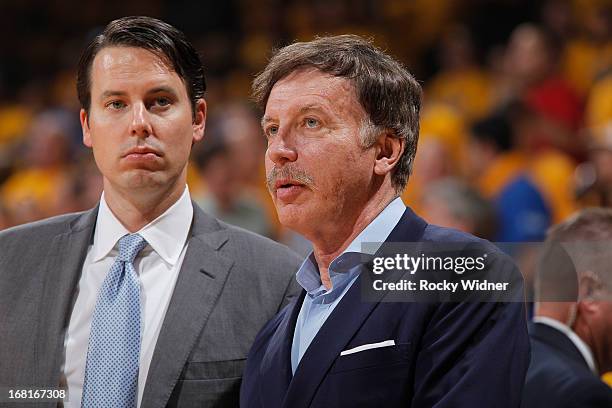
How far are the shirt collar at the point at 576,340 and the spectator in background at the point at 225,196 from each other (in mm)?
3385

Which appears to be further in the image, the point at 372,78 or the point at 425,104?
the point at 425,104

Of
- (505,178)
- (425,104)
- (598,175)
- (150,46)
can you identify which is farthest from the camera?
(425,104)

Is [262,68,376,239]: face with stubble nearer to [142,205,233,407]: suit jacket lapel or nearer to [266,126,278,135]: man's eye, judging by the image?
[266,126,278,135]: man's eye

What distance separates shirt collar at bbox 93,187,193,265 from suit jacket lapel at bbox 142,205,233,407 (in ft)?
0.10

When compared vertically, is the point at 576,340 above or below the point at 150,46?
below

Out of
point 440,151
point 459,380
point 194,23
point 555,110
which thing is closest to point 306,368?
point 459,380

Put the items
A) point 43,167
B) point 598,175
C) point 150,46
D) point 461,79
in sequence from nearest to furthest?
point 150,46 → point 598,175 → point 43,167 → point 461,79

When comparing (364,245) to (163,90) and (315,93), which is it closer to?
(315,93)

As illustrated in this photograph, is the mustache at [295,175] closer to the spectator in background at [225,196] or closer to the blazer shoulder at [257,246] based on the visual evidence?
the blazer shoulder at [257,246]

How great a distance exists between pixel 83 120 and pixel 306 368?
896 millimetres

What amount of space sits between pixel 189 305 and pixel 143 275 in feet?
0.48

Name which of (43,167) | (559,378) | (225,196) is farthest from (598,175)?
(43,167)

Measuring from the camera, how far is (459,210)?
419 cm

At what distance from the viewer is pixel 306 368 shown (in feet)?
6.99
